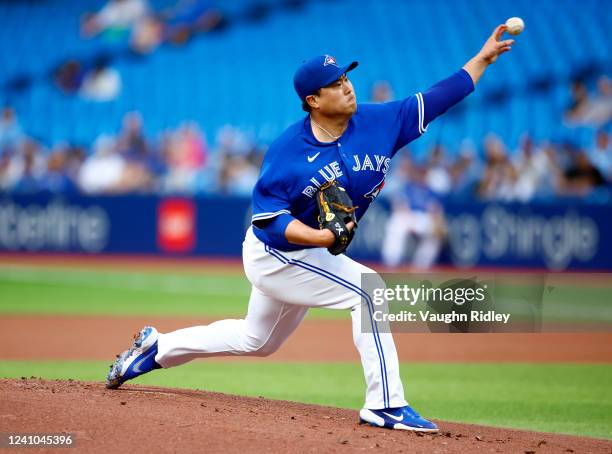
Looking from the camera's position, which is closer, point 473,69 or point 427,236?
point 473,69

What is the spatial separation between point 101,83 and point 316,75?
19308 millimetres

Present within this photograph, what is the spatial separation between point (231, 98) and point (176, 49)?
203 centimetres

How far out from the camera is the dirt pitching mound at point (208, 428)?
5.36m

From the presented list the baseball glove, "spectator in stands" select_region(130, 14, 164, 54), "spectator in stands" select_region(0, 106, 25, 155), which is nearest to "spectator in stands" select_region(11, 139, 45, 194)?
"spectator in stands" select_region(0, 106, 25, 155)

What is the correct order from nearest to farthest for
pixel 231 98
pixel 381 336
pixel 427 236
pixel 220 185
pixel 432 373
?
1. pixel 381 336
2. pixel 432 373
3. pixel 427 236
4. pixel 220 185
5. pixel 231 98

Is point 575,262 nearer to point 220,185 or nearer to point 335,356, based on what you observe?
point 220,185

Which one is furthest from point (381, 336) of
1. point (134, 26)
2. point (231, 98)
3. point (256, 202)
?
point (134, 26)

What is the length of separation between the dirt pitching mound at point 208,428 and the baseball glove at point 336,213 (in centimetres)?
105

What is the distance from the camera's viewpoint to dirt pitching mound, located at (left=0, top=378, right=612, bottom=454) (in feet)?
17.6

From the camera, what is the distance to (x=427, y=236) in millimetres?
19016

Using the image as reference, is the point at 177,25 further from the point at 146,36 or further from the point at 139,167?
the point at 139,167

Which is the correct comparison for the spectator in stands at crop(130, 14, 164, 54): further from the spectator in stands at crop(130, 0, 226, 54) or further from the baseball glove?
the baseball glove

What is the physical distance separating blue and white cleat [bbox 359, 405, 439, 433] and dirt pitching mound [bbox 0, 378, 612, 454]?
0.17 ft

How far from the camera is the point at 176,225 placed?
69.7ft
